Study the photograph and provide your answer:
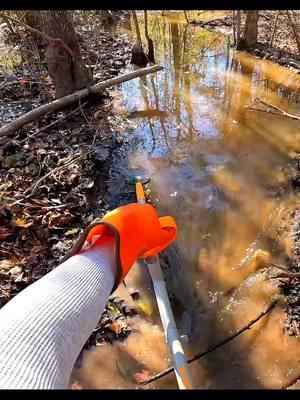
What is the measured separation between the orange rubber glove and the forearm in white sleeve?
4.5 inches

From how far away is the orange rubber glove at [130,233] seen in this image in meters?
1.57

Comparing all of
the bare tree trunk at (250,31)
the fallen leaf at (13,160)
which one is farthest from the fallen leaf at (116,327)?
the bare tree trunk at (250,31)

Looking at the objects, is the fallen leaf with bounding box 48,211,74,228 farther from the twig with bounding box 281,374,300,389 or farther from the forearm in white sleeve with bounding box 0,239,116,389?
the twig with bounding box 281,374,300,389

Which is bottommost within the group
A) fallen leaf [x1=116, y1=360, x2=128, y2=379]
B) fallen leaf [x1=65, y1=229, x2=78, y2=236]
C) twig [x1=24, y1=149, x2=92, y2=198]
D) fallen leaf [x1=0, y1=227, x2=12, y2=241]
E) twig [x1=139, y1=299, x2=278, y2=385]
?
fallen leaf [x1=116, y1=360, x2=128, y2=379]

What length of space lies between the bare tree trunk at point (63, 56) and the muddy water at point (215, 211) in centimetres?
76

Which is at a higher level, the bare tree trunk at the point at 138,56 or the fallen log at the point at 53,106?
the bare tree trunk at the point at 138,56

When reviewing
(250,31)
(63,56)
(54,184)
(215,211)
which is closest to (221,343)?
(215,211)

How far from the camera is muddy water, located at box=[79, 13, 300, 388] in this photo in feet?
7.46

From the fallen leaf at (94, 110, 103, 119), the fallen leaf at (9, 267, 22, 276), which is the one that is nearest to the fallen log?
the fallen leaf at (94, 110, 103, 119)

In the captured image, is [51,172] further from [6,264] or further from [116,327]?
[116,327]

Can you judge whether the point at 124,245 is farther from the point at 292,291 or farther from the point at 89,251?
the point at 292,291

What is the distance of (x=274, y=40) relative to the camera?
7.64 metres

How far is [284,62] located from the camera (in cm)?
654

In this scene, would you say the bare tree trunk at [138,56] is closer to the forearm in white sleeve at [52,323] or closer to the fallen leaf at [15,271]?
the fallen leaf at [15,271]
